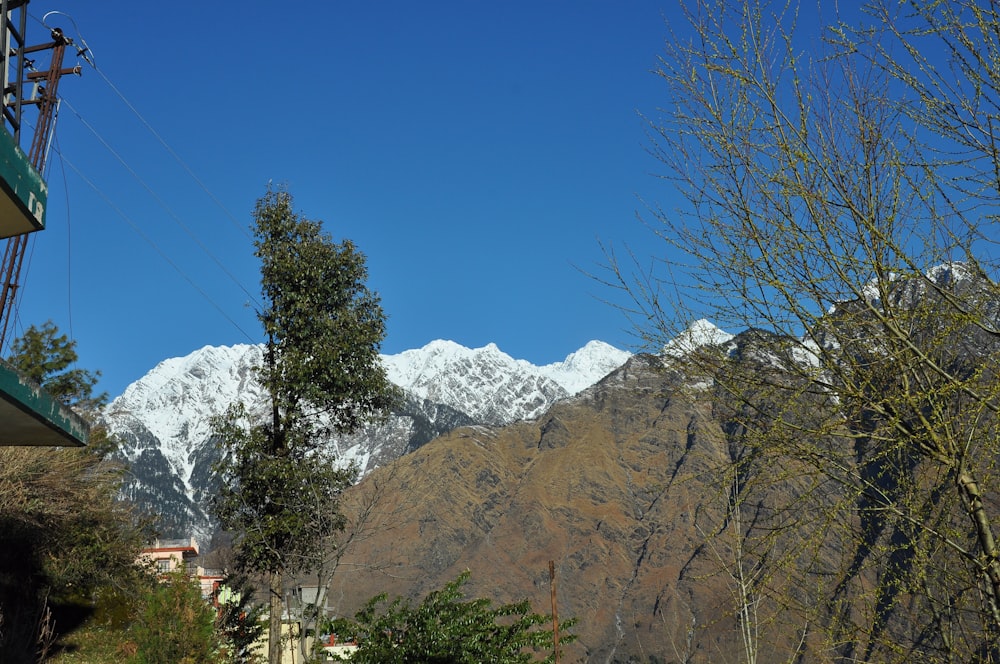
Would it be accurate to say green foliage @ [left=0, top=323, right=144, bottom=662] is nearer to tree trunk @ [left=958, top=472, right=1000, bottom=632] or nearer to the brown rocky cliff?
tree trunk @ [left=958, top=472, right=1000, bottom=632]

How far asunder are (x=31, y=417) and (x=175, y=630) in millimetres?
8664

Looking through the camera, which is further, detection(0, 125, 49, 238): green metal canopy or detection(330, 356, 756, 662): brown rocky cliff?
detection(330, 356, 756, 662): brown rocky cliff

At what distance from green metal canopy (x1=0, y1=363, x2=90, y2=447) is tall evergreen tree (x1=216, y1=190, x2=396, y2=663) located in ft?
26.2

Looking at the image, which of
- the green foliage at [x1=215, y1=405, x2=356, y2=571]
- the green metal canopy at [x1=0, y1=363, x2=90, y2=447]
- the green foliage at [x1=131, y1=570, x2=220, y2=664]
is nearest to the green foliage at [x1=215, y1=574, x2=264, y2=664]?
the green foliage at [x1=215, y1=405, x2=356, y2=571]

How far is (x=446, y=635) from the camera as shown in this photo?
1541cm

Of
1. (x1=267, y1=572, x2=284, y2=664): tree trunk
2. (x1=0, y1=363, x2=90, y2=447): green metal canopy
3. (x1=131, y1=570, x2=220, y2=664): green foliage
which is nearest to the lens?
(x1=0, y1=363, x2=90, y2=447): green metal canopy

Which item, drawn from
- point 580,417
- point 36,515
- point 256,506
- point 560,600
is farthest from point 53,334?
point 580,417

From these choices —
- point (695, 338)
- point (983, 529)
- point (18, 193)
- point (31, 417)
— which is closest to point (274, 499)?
point (31, 417)

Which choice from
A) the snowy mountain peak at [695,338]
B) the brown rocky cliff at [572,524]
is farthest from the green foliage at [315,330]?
the brown rocky cliff at [572,524]

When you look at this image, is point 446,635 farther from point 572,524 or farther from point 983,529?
point 572,524

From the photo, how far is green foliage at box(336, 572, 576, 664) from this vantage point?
1546cm

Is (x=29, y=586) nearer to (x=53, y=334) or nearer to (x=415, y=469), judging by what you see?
(x=53, y=334)

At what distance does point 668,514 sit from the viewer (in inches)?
6137

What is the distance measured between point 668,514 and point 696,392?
509 ft
